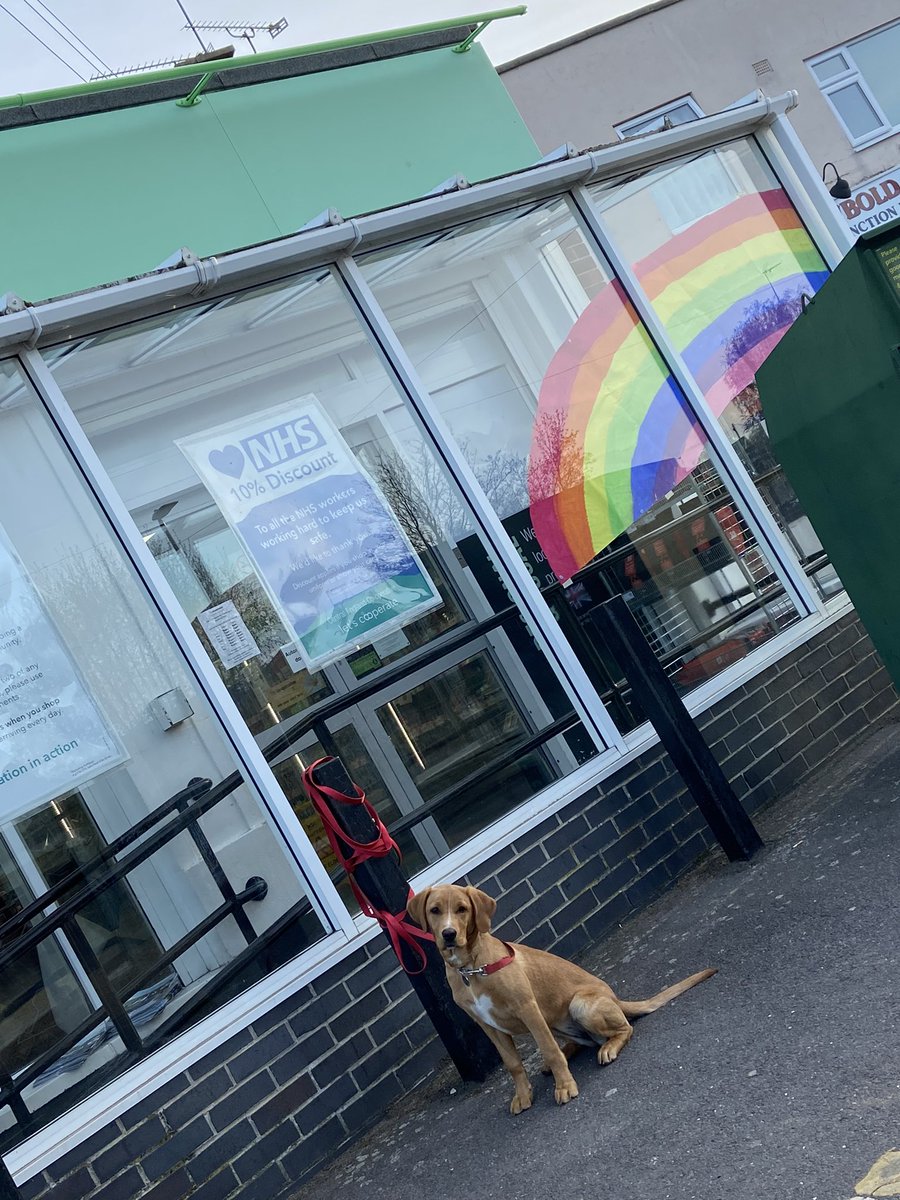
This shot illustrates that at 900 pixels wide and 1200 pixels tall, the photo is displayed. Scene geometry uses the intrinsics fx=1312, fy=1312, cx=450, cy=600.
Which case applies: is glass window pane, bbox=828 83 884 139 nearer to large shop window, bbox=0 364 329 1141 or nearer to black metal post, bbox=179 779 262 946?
large shop window, bbox=0 364 329 1141

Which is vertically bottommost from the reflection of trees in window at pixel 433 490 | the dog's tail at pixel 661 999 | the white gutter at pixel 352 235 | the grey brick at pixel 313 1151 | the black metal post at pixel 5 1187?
the dog's tail at pixel 661 999

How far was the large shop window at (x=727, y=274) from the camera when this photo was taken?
27.0 feet

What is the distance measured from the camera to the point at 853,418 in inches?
243

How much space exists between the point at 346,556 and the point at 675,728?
1837 mm

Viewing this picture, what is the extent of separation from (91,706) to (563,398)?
3.43m

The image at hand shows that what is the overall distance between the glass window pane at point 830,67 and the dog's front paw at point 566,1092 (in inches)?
1023

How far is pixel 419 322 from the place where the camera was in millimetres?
7391

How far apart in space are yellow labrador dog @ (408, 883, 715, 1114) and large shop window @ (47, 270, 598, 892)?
1.35 metres

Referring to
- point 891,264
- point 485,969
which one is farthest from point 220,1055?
point 891,264

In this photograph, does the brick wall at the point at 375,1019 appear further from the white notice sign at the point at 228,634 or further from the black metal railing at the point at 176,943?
the white notice sign at the point at 228,634

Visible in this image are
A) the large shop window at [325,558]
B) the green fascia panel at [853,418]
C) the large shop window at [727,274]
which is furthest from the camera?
the large shop window at [727,274]

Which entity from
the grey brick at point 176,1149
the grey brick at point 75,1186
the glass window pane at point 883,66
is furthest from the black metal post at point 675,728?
the glass window pane at point 883,66

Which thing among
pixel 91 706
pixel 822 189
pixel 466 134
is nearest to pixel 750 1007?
pixel 91 706

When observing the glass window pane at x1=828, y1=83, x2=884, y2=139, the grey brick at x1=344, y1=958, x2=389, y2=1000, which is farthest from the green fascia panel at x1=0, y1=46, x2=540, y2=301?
the glass window pane at x1=828, y1=83, x2=884, y2=139
